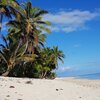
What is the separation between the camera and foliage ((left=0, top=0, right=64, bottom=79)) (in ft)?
123

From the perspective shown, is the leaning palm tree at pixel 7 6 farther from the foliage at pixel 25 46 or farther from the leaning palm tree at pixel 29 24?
the leaning palm tree at pixel 29 24

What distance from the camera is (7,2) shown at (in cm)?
3083

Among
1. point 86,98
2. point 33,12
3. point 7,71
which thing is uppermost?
point 33,12

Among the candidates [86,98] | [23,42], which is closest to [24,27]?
[23,42]

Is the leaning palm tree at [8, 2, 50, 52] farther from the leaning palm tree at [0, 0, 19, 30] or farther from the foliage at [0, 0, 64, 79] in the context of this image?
the leaning palm tree at [0, 0, 19, 30]

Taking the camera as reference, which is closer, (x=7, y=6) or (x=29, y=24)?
(x=7, y=6)

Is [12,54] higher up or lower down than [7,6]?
lower down

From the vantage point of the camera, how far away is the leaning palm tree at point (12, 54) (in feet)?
123

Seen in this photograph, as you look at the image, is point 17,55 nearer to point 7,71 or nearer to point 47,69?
point 7,71

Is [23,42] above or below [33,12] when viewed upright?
below

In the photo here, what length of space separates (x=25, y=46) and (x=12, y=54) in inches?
99.1

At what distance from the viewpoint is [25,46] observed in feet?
129

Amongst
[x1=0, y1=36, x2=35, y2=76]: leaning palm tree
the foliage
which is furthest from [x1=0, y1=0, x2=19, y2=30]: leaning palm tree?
[x1=0, y1=36, x2=35, y2=76]: leaning palm tree

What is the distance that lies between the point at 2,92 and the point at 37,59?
27499 mm
